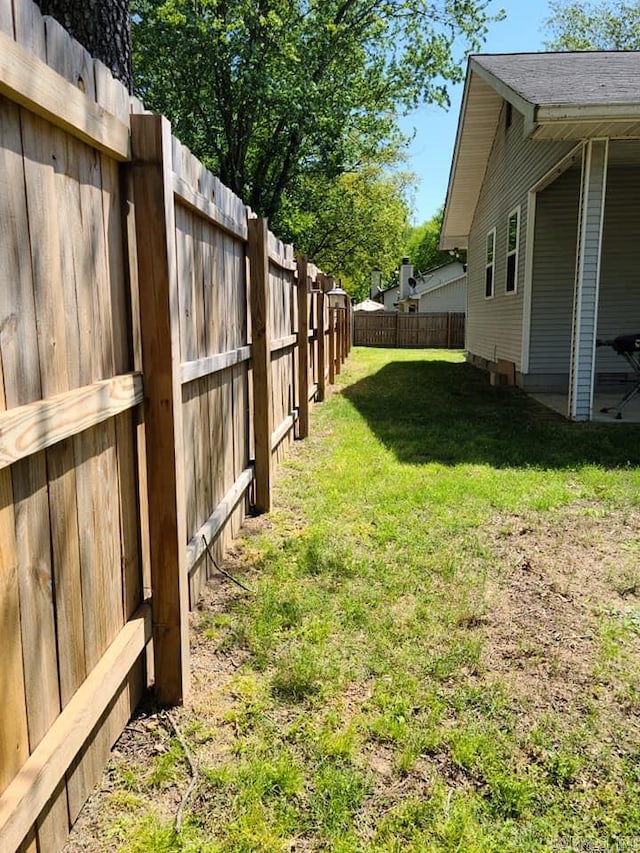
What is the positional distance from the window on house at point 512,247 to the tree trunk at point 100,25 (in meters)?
7.78

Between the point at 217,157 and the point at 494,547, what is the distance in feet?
53.5

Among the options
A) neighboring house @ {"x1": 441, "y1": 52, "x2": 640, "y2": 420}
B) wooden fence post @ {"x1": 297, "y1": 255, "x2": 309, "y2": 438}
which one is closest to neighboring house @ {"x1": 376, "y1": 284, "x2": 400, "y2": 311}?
neighboring house @ {"x1": 441, "y1": 52, "x2": 640, "y2": 420}

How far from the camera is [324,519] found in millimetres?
4305

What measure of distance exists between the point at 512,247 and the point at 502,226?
1223 millimetres

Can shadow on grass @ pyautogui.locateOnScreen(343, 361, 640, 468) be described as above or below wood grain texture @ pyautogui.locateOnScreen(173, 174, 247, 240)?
below

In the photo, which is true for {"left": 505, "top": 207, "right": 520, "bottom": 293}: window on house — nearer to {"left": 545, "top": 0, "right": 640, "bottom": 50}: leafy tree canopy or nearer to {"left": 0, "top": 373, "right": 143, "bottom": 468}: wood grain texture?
{"left": 0, "top": 373, "right": 143, "bottom": 468}: wood grain texture

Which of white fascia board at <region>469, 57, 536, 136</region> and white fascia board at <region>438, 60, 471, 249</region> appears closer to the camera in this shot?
white fascia board at <region>469, 57, 536, 136</region>

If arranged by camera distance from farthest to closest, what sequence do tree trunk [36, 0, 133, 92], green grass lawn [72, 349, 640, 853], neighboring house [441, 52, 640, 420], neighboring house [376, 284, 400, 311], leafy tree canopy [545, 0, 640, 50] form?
neighboring house [376, 284, 400, 311]
leafy tree canopy [545, 0, 640, 50]
neighboring house [441, 52, 640, 420]
tree trunk [36, 0, 133, 92]
green grass lawn [72, 349, 640, 853]

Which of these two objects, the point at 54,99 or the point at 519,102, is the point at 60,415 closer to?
the point at 54,99

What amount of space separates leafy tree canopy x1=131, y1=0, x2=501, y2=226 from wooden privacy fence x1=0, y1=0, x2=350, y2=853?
13.6m

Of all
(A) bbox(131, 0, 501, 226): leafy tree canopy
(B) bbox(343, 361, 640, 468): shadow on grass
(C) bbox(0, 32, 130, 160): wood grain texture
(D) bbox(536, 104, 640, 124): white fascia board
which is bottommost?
(B) bbox(343, 361, 640, 468): shadow on grass

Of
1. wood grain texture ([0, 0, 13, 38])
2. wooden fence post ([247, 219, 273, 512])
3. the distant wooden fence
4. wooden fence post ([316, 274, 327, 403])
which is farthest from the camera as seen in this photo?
→ the distant wooden fence

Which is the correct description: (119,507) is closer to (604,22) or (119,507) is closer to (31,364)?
(31,364)

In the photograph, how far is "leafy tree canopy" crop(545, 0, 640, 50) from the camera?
32.7m
